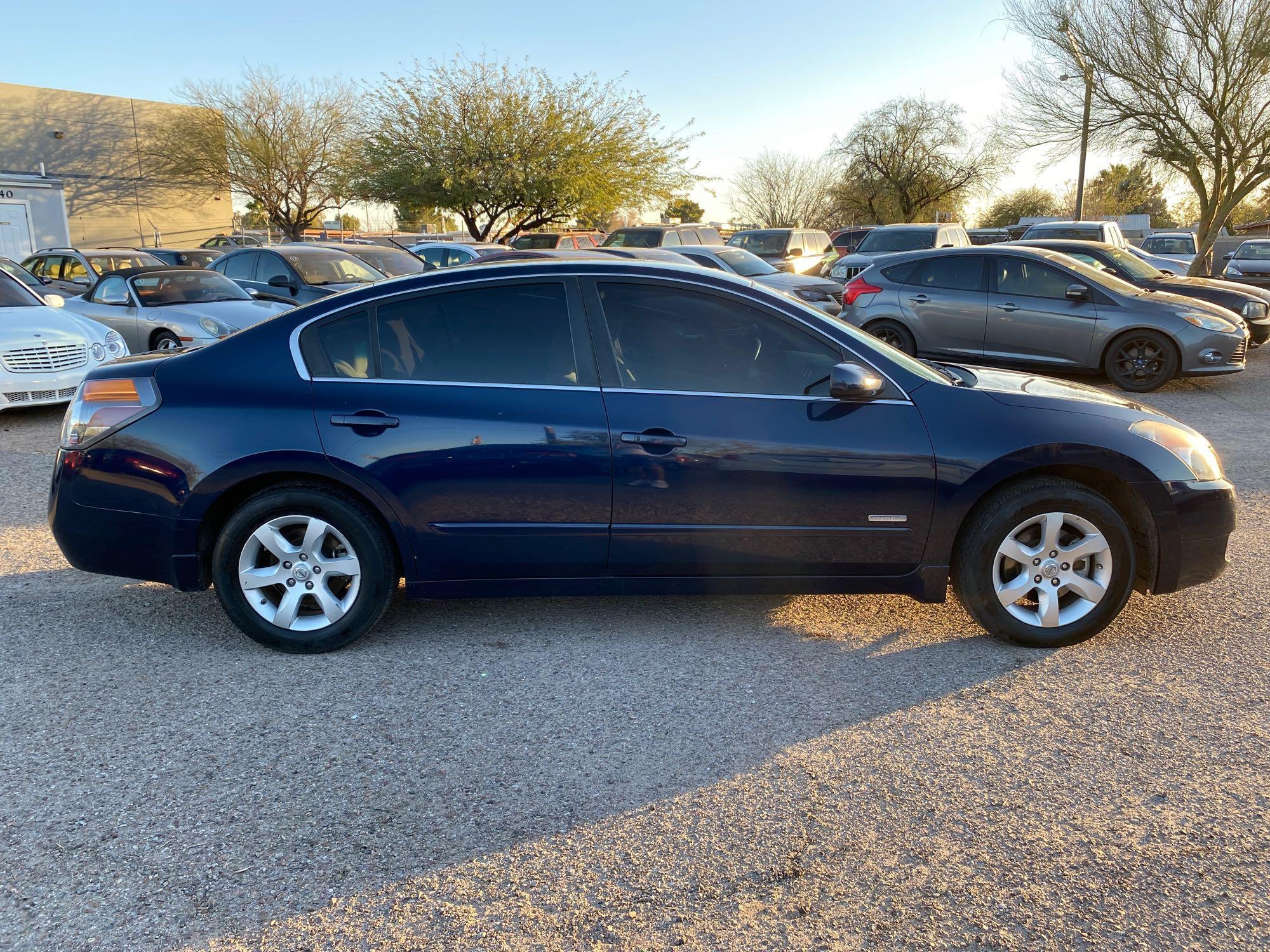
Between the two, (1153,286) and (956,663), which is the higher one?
(1153,286)

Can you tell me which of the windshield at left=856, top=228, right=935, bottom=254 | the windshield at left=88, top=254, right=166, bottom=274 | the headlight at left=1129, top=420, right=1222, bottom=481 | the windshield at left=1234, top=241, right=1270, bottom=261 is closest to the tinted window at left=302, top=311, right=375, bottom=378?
the headlight at left=1129, top=420, right=1222, bottom=481

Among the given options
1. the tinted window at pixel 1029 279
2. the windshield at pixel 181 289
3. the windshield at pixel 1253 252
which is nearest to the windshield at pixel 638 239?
the windshield at pixel 181 289

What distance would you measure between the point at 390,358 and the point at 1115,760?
3.16 metres

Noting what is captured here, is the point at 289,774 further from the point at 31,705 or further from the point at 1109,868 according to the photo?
the point at 1109,868

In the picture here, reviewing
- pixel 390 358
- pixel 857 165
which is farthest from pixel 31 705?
pixel 857 165

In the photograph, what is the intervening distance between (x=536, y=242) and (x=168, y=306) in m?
14.3

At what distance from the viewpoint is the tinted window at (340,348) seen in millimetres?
3943

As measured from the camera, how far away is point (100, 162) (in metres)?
38.2

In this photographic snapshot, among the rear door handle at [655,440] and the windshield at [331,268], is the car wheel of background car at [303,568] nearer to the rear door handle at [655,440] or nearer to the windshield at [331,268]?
the rear door handle at [655,440]

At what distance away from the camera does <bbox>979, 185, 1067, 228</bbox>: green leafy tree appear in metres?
52.8

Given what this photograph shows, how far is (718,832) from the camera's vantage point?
275 cm

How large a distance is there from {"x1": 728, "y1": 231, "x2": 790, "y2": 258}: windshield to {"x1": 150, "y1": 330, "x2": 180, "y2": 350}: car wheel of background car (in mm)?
13539

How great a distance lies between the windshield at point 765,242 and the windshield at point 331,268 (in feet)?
34.6

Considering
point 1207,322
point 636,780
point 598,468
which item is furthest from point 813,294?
point 636,780
